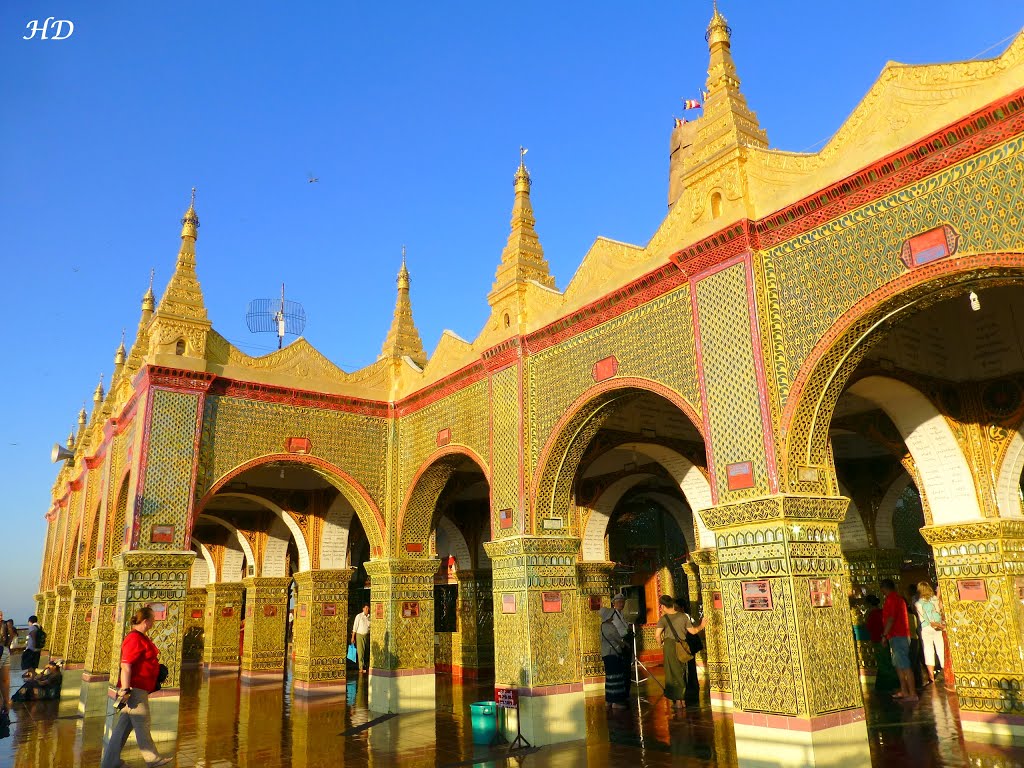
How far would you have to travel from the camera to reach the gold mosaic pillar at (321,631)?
12.1 metres

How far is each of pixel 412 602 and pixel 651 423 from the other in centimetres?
409

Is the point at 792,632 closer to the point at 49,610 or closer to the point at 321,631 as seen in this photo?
the point at 321,631

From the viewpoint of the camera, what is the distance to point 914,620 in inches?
422

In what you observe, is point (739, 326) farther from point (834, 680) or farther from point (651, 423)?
point (651, 423)

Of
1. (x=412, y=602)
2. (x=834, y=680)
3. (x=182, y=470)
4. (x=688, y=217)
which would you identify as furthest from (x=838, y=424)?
(x=182, y=470)

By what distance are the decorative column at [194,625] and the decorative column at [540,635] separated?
43.3 ft

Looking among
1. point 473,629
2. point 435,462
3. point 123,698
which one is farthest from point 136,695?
Answer: point 473,629

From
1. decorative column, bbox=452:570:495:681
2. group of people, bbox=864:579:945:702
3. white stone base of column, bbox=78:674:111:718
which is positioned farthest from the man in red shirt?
white stone base of column, bbox=78:674:111:718

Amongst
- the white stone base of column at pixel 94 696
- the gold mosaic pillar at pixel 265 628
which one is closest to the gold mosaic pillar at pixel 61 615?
the gold mosaic pillar at pixel 265 628

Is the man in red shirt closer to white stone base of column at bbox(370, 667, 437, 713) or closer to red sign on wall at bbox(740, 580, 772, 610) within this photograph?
red sign on wall at bbox(740, 580, 772, 610)

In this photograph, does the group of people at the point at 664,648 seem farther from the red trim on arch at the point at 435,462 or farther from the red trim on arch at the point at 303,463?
the red trim on arch at the point at 303,463

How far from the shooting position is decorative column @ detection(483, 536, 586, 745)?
25.0 ft

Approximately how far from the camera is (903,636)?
841 cm

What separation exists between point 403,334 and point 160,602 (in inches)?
201
